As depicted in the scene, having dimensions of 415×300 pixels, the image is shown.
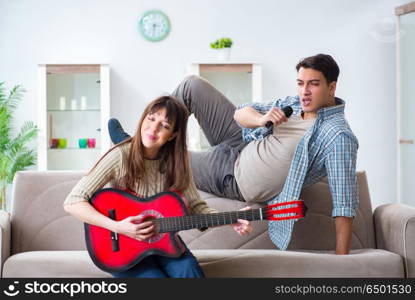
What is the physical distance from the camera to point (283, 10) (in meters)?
5.65

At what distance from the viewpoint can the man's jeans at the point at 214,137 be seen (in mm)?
2689

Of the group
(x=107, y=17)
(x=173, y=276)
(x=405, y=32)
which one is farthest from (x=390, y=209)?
(x=107, y=17)

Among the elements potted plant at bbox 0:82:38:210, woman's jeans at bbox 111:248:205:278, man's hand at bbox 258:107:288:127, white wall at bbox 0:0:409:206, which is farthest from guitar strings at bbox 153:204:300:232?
white wall at bbox 0:0:409:206

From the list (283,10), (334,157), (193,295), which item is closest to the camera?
(193,295)

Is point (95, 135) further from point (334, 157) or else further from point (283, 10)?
point (334, 157)

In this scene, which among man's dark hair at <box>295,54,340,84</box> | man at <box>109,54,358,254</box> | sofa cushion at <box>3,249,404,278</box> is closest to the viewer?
sofa cushion at <box>3,249,404,278</box>

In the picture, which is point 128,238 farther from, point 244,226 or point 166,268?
point 244,226

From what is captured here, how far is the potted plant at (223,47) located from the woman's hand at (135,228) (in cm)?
356

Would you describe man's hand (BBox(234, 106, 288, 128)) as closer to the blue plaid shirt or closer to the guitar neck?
the blue plaid shirt

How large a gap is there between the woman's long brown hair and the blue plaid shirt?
0.51 m

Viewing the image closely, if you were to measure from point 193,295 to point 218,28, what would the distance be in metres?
4.08

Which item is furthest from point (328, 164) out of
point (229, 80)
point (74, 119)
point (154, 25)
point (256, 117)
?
point (154, 25)

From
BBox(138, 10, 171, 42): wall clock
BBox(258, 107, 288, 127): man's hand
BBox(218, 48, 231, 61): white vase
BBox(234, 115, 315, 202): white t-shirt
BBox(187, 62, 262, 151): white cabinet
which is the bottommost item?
BBox(234, 115, 315, 202): white t-shirt

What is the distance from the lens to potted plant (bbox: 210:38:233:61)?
17.4 ft
